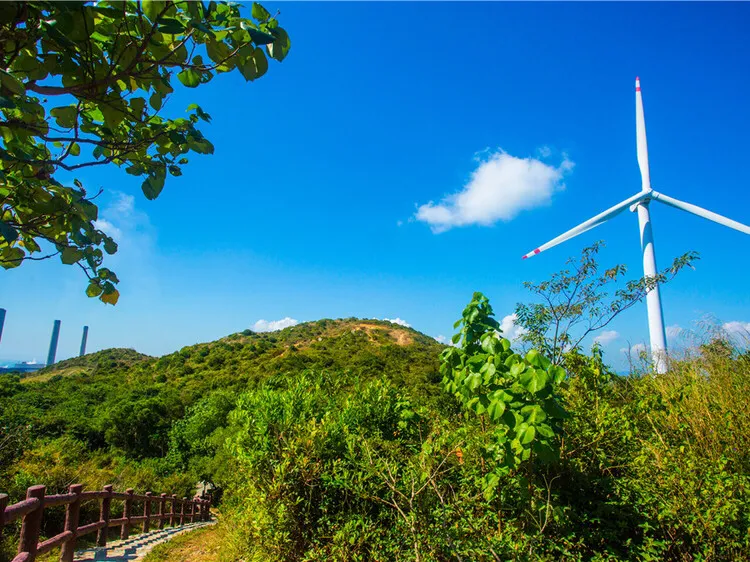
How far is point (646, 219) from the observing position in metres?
19.0

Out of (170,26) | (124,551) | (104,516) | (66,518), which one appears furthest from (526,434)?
(104,516)

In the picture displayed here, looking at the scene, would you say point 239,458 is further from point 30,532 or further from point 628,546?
point 628,546

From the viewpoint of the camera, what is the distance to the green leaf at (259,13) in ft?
5.11

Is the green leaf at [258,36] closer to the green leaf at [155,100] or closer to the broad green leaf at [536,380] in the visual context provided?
the green leaf at [155,100]

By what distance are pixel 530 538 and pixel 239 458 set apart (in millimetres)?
2356

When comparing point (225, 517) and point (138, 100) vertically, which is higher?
point (138, 100)

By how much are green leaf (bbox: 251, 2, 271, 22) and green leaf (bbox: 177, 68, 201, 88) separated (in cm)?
49

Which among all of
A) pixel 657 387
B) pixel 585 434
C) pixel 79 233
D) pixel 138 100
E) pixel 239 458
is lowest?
pixel 239 458

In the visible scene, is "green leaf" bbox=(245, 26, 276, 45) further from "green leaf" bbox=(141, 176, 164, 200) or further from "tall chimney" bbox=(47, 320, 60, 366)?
"tall chimney" bbox=(47, 320, 60, 366)

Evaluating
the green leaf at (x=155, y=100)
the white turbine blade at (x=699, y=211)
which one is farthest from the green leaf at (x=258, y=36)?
the white turbine blade at (x=699, y=211)

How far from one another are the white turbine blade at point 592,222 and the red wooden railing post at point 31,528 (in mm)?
19083

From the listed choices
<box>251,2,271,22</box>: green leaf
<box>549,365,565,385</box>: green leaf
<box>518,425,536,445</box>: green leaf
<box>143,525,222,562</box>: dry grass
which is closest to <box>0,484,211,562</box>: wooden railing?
<box>143,525,222,562</box>: dry grass

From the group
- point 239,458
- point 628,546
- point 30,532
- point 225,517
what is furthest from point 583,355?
point 30,532

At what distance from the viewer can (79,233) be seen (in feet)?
6.31
